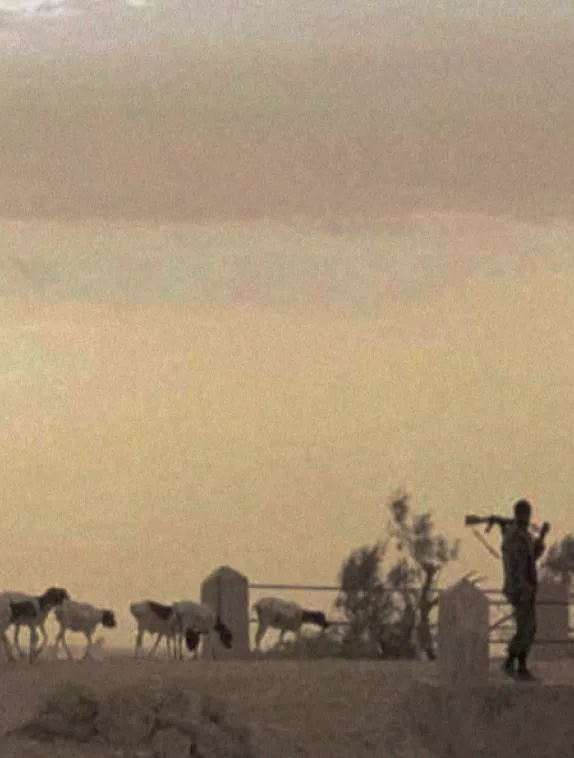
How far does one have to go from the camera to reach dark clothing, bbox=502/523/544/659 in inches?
1368

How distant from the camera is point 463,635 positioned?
35.8 metres

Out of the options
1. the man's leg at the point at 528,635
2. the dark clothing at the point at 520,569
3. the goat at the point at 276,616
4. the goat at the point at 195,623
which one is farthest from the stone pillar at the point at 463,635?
the goat at the point at 276,616

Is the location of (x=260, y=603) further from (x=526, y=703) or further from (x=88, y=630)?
(x=526, y=703)

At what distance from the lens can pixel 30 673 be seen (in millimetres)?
35594

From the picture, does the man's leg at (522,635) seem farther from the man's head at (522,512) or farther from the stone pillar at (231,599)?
the stone pillar at (231,599)

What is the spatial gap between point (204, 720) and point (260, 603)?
395 inches

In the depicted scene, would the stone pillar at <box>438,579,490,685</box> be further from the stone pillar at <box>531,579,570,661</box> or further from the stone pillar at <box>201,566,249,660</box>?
the stone pillar at <box>531,579,570,661</box>

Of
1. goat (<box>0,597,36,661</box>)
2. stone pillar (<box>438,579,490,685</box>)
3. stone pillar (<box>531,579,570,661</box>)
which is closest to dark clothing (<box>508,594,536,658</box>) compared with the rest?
stone pillar (<box>438,579,490,685</box>)

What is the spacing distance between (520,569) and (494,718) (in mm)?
1946

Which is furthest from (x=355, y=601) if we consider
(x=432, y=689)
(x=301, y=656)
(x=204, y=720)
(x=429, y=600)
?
(x=204, y=720)

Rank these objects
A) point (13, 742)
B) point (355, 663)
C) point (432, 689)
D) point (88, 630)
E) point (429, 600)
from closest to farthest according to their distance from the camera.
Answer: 1. point (13, 742)
2. point (432, 689)
3. point (355, 663)
4. point (88, 630)
5. point (429, 600)

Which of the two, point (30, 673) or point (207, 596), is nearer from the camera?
point (30, 673)

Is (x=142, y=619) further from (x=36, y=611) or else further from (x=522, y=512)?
(x=522, y=512)

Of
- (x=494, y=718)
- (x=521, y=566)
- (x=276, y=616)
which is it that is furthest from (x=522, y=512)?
(x=276, y=616)
